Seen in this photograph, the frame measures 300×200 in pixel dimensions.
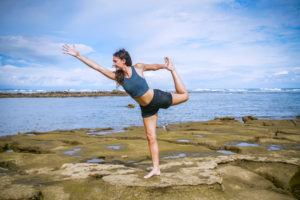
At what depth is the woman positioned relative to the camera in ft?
12.8

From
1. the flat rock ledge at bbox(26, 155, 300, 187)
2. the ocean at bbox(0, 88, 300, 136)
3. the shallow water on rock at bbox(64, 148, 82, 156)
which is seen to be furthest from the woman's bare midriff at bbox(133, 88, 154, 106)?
the ocean at bbox(0, 88, 300, 136)

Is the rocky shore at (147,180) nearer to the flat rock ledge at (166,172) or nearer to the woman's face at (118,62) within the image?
the flat rock ledge at (166,172)

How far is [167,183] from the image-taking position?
376 cm

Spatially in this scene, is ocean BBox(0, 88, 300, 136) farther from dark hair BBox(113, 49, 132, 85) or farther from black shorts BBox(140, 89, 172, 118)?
dark hair BBox(113, 49, 132, 85)

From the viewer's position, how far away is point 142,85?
3.88 meters

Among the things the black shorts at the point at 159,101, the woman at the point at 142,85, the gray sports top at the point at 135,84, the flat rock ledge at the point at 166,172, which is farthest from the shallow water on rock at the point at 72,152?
the gray sports top at the point at 135,84

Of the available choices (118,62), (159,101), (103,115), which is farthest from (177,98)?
(103,115)

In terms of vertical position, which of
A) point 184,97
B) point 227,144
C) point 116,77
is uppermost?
point 116,77

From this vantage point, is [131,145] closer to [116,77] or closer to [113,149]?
[113,149]

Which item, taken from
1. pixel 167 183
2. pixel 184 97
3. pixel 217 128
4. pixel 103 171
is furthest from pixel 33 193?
pixel 217 128

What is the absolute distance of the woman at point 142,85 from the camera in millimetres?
3889

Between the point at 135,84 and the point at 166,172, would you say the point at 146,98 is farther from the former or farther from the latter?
the point at 166,172

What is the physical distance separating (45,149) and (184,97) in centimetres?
596

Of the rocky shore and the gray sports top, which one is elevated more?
the gray sports top
